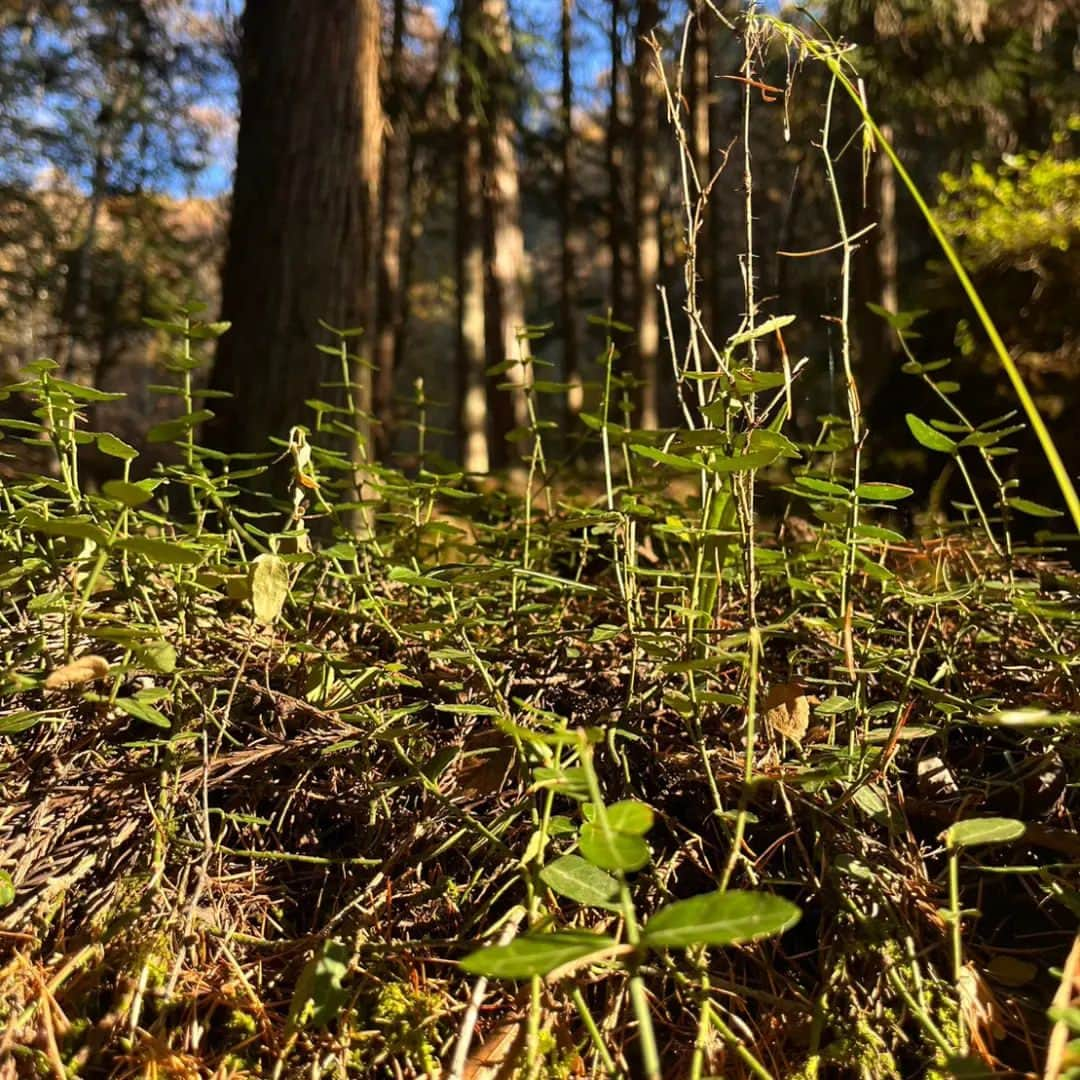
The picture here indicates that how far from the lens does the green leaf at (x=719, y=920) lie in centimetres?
42

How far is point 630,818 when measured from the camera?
469 mm

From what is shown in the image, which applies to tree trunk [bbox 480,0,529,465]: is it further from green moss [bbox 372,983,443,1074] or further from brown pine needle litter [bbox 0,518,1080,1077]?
green moss [bbox 372,983,443,1074]

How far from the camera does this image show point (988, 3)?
6.13 meters

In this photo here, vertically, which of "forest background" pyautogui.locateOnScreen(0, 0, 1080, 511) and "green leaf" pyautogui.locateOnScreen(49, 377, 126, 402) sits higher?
"forest background" pyautogui.locateOnScreen(0, 0, 1080, 511)

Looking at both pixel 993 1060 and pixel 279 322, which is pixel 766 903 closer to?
pixel 993 1060

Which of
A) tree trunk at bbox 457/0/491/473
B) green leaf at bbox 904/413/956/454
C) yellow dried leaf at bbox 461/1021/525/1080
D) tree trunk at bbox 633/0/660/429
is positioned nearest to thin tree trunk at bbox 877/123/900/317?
tree trunk at bbox 633/0/660/429

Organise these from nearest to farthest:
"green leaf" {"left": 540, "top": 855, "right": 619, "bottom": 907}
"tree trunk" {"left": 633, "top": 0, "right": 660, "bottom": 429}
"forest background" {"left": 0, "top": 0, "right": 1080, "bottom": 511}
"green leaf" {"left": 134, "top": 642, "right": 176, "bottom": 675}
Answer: "green leaf" {"left": 540, "top": 855, "right": 619, "bottom": 907}, "green leaf" {"left": 134, "top": 642, "right": 176, "bottom": 675}, "forest background" {"left": 0, "top": 0, "right": 1080, "bottom": 511}, "tree trunk" {"left": 633, "top": 0, "right": 660, "bottom": 429}

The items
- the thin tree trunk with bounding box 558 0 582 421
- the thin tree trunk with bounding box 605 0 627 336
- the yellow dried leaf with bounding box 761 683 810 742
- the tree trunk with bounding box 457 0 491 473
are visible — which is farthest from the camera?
the thin tree trunk with bounding box 605 0 627 336

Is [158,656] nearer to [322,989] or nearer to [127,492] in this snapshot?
[127,492]

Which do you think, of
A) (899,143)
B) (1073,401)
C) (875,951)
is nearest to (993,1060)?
(875,951)

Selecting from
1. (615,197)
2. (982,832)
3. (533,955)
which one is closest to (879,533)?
(982,832)

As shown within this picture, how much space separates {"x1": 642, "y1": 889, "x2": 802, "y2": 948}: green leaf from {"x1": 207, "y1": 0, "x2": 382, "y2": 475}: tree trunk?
7.41 ft

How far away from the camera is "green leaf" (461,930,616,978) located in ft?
1.37

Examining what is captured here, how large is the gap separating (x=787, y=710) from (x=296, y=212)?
8.60ft
